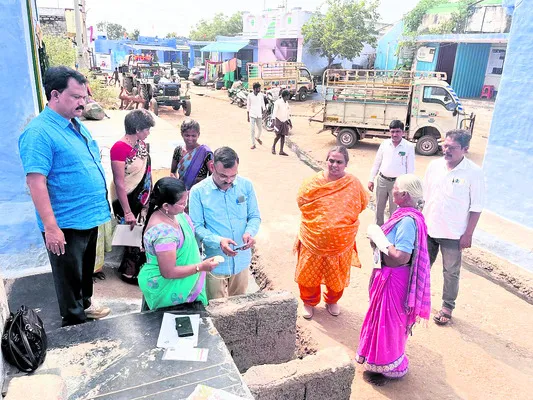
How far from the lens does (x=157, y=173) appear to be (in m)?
5.40

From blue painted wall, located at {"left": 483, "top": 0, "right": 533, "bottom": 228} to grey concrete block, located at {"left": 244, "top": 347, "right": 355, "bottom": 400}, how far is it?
4223mm

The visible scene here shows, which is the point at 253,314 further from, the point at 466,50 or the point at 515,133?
the point at 466,50

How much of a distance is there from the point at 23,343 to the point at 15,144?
2432mm

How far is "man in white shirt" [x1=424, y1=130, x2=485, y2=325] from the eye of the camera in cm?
350

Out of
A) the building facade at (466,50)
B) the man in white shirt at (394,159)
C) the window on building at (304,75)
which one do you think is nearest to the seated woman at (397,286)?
the man in white shirt at (394,159)

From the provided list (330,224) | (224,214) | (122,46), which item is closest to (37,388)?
(224,214)

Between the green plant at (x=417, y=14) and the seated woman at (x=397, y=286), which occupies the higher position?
the green plant at (x=417, y=14)

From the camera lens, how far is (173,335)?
2148 mm

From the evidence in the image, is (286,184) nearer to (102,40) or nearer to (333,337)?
(333,337)

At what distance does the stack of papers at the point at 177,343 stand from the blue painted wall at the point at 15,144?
2.34 metres

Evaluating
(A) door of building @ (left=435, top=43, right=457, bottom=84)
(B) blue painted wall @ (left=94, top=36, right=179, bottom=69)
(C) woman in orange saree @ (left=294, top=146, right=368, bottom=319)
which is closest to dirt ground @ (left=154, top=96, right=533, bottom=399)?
(C) woman in orange saree @ (left=294, top=146, right=368, bottom=319)

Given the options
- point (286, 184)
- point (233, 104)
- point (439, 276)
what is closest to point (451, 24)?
point (233, 104)

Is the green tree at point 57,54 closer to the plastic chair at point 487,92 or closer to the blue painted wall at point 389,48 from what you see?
the blue painted wall at point 389,48

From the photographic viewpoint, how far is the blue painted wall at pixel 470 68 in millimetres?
19969
